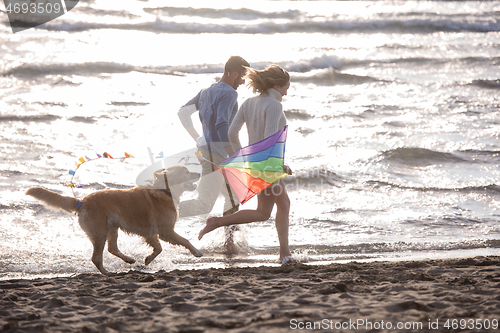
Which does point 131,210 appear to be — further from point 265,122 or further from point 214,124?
point 265,122

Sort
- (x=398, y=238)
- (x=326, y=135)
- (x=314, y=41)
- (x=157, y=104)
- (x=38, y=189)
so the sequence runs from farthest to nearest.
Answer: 1. (x=314, y=41)
2. (x=157, y=104)
3. (x=326, y=135)
4. (x=398, y=238)
5. (x=38, y=189)

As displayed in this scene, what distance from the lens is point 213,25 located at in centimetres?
2506

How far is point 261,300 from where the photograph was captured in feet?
12.5

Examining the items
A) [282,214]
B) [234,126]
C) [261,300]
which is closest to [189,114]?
[234,126]

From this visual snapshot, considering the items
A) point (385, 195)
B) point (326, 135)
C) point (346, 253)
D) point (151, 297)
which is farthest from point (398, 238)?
point (326, 135)

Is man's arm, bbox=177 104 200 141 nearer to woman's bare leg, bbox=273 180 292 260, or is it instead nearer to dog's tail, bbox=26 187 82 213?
woman's bare leg, bbox=273 180 292 260

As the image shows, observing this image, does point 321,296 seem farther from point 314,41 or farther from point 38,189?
point 314,41

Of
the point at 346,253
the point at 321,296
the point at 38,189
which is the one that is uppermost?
the point at 38,189

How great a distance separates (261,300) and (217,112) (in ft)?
7.76

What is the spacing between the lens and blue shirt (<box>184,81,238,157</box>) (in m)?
5.36

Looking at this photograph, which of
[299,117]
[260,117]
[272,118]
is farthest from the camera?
[299,117]

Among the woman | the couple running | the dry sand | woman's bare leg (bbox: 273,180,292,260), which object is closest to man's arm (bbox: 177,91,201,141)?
the couple running

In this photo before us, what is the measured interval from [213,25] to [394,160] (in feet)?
55.5

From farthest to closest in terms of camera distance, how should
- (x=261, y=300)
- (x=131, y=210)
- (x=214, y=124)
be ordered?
(x=214, y=124) → (x=131, y=210) → (x=261, y=300)
